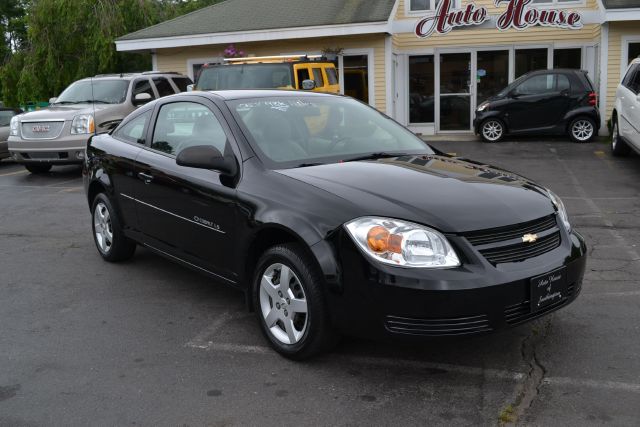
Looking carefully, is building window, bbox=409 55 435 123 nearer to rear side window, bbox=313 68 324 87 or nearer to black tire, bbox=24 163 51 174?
rear side window, bbox=313 68 324 87

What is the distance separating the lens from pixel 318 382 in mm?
3869

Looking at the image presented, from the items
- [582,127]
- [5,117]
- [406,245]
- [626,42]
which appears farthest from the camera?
[626,42]

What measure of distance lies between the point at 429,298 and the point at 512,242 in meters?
0.61

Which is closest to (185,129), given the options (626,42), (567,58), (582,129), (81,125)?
(81,125)

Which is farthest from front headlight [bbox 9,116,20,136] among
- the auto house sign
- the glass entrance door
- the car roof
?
the glass entrance door

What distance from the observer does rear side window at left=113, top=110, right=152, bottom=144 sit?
575 centimetres

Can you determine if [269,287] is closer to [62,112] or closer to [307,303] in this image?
[307,303]

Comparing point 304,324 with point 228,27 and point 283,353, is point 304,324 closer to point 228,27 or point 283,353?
point 283,353

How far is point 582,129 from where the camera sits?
49.9ft

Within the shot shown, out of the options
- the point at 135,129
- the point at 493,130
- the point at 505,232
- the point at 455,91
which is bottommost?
the point at 493,130

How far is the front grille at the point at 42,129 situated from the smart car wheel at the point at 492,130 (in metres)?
9.12

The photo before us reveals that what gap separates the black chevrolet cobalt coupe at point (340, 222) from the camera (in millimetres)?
3607

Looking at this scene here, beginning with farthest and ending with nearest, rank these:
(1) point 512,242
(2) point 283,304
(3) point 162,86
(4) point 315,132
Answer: (3) point 162,86 < (4) point 315,132 < (2) point 283,304 < (1) point 512,242

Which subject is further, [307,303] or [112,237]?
[112,237]
